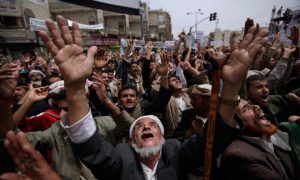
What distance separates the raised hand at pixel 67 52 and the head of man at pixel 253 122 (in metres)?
1.48

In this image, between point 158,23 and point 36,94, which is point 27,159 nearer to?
point 36,94

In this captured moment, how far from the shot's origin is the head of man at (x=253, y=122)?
2.08m

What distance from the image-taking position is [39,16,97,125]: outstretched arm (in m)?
1.35

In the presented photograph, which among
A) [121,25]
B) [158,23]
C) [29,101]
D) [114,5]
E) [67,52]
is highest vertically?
[158,23]

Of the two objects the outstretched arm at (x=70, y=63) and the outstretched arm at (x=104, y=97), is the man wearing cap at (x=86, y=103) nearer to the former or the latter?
the outstretched arm at (x=70, y=63)

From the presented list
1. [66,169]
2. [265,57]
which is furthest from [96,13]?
[66,169]

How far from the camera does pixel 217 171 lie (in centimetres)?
206

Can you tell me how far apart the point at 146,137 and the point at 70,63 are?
1.12 m

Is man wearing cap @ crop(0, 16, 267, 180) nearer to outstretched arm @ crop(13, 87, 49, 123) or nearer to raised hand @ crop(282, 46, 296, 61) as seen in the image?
outstretched arm @ crop(13, 87, 49, 123)

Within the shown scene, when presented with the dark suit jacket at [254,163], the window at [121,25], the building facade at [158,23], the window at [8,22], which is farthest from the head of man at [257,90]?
the building facade at [158,23]

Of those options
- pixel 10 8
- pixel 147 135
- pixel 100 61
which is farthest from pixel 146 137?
pixel 10 8

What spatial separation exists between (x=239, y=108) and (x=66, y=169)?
188 cm

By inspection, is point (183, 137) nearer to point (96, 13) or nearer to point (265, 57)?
point (265, 57)

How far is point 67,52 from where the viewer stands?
4.57 ft
